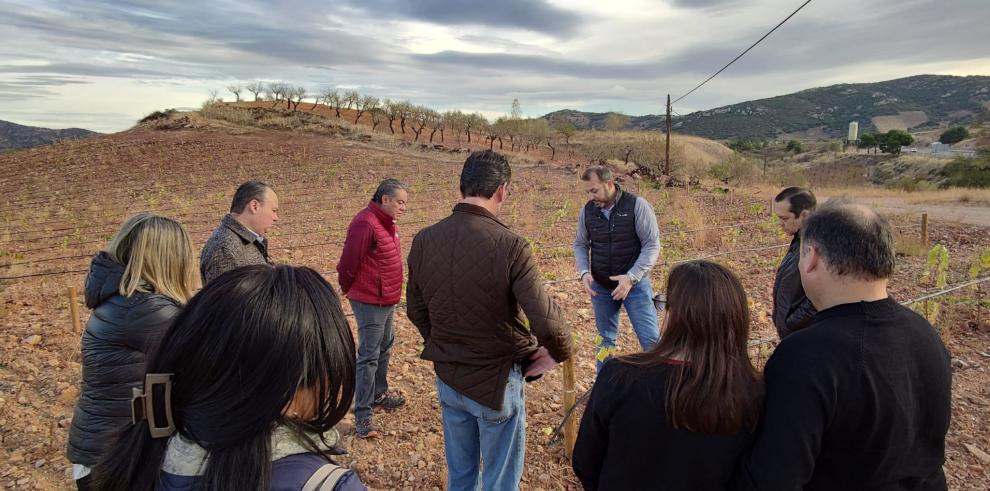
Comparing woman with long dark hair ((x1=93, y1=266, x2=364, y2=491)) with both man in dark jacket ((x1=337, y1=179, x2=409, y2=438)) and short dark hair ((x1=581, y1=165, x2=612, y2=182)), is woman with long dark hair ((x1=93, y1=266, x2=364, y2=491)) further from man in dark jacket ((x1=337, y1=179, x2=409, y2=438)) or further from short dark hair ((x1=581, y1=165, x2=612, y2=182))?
short dark hair ((x1=581, y1=165, x2=612, y2=182))

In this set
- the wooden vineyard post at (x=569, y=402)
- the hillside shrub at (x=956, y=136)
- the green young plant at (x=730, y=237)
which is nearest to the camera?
the wooden vineyard post at (x=569, y=402)

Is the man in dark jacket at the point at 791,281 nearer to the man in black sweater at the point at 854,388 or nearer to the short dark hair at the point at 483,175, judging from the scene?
the man in black sweater at the point at 854,388

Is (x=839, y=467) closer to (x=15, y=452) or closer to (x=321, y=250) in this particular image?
(x=15, y=452)

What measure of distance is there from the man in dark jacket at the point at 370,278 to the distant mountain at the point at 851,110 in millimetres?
90291

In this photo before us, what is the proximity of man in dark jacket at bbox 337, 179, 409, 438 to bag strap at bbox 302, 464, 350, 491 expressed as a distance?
265 centimetres

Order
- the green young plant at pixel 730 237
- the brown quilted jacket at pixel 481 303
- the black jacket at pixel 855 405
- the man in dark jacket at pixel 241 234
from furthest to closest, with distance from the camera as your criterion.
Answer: the green young plant at pixel 730 237
the man in dark jacket at pixel 241 234
the brown quilted jacket at pixel 481 303
the black jacket at pixel 855 405

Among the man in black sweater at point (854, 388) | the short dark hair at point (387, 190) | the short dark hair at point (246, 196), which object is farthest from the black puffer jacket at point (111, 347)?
the man in black sweater at point (854, 388)

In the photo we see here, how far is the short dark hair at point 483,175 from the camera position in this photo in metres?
2.15

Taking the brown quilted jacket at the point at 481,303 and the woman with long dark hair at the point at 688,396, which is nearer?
the woman with long dark hair at the point at 688,396

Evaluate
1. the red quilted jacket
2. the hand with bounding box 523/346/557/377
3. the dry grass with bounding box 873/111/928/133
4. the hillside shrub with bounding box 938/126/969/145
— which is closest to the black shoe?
the red quilted jacket

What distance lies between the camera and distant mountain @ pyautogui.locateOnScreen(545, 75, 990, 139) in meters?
93.5

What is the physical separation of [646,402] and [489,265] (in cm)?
87

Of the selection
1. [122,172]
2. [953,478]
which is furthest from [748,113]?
[953,478]

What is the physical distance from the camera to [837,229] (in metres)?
1.41
